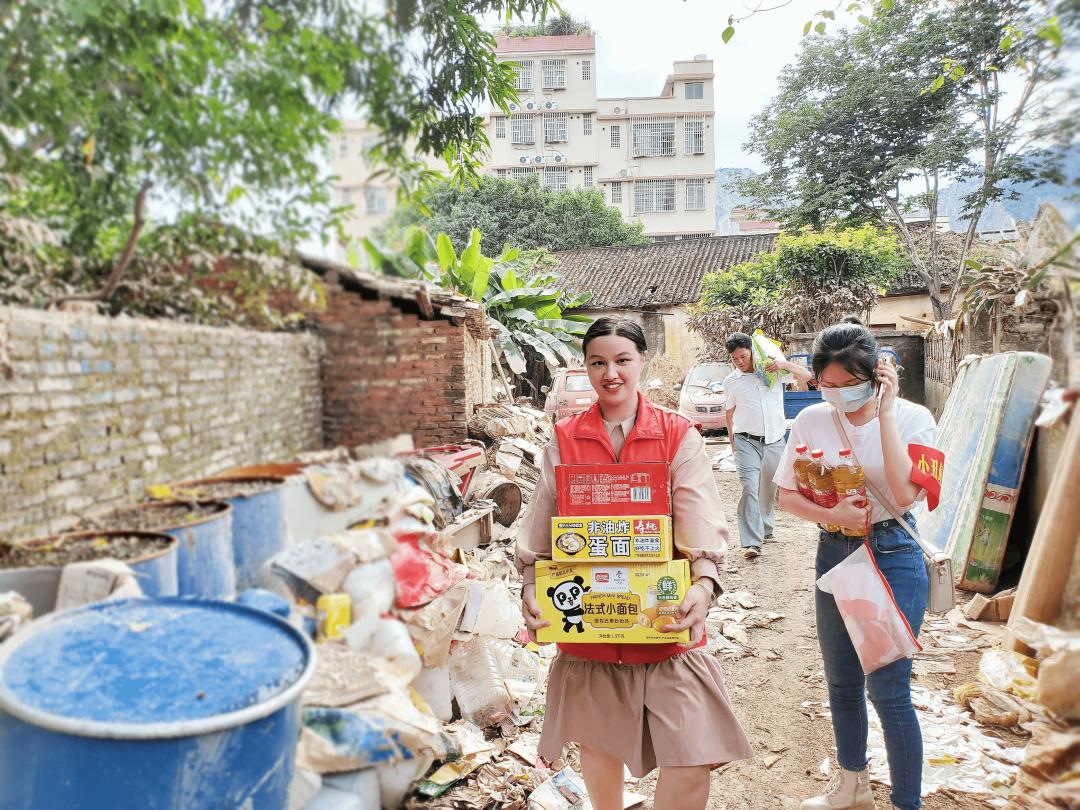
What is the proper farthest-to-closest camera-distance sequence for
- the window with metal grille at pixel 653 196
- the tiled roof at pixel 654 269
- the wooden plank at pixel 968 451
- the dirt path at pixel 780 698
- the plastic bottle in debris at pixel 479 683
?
the tiled roof at pixel 654 269 → the wooden plank at pixel 968 451 → the window with metal grille at pixel 653 196 → the dirt path at pixel 780 698 → the plastic bottle in debris at pixel 479 683

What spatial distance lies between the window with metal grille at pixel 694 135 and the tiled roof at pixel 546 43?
527 millimetres

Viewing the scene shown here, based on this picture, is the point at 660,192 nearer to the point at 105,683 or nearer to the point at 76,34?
the point at 76,34

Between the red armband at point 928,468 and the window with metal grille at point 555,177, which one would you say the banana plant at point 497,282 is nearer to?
the window with metal grille at point 555,177

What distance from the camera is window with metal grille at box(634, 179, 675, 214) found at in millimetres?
3035

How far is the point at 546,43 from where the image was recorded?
8.06 feet

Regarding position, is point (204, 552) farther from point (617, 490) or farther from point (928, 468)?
point (928, 468)

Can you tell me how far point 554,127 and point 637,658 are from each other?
194 cm

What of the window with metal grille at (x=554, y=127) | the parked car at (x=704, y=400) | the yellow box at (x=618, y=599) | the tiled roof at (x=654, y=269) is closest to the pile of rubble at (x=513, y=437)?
the yellow box at (x=618, y=599)

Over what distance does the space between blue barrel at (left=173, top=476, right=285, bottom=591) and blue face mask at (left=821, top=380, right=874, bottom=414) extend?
1835 millimetres

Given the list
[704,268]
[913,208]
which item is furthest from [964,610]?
[704,268]

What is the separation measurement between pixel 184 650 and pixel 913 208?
341 centimetres

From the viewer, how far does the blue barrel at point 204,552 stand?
116cm

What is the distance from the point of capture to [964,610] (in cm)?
429

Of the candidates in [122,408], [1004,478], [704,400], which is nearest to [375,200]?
[122,408]
